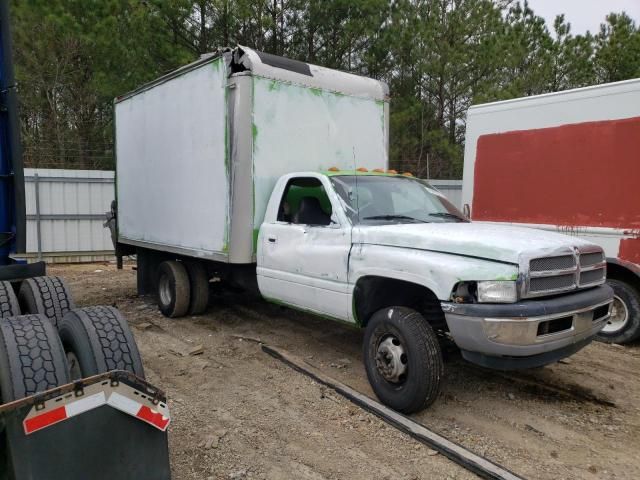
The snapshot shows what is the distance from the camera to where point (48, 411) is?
2332mm

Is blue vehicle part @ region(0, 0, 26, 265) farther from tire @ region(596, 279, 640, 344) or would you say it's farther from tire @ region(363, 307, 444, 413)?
tire @ region(596, 279, 640, 344)

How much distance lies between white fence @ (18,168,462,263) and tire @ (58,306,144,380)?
10912 millimetres

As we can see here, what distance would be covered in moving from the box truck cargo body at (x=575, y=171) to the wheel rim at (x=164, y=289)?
178 inches

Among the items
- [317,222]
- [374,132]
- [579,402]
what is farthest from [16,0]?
[579,402]

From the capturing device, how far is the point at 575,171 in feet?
20.9

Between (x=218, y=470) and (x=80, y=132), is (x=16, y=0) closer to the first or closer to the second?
(x=80, y=132)

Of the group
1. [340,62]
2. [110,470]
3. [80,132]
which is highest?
[340,62]

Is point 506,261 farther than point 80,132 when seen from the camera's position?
No

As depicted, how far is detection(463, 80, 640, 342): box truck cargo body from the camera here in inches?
233

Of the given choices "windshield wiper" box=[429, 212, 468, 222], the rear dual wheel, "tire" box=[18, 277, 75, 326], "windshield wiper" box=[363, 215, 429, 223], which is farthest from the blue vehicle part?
"windshield wiper" box=[429, 212, 468, 222]

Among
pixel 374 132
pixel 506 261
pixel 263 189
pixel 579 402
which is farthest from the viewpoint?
pixel 374 132

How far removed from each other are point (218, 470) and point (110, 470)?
37.5 inches

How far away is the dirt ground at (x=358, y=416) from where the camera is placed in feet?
11.2

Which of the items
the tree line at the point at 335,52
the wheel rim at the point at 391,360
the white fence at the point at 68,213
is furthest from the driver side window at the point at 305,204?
the tree line at the point at 335,52
